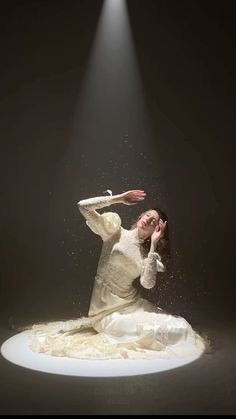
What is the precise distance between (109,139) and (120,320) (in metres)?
2.04

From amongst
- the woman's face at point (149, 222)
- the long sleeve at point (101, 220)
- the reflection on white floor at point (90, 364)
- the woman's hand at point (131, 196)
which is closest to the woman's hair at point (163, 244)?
the woman's face at point (149, 222)

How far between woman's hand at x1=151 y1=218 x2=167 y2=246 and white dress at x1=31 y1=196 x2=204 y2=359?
107 mm

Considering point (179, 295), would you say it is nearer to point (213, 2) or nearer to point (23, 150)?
point (23, 150)

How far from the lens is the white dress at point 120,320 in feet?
10.9

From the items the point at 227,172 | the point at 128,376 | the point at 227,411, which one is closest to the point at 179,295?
the point at 227,172

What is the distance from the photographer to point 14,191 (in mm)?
5195

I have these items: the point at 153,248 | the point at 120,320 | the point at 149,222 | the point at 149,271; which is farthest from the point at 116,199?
the point at 120,320

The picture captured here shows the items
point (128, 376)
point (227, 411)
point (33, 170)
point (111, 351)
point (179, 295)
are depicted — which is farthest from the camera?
point (33, 170)

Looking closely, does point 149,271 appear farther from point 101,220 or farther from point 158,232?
point 101,220

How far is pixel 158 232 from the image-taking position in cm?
354

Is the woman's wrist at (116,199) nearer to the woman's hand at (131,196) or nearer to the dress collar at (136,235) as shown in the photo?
the woman's hand at (131,196)

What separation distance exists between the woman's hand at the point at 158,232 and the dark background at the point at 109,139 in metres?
1.30

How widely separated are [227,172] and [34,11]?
2.23 meters

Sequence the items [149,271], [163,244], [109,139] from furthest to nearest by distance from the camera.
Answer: [109,139], [163,244], [149,271]
